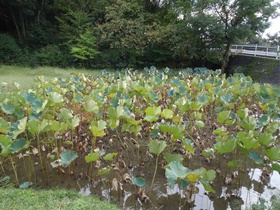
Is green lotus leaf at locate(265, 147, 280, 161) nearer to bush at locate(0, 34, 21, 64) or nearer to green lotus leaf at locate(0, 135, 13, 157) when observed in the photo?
green lotus leaf at locate(0, 135, 13, 157)

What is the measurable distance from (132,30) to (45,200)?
11958 mm

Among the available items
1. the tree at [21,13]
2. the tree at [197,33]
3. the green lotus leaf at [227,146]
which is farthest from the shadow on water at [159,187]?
the tree at [21,13]

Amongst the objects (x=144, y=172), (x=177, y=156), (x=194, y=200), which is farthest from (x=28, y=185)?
(x=194, y=200)

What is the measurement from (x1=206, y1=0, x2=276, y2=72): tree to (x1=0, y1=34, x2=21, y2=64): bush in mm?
9915

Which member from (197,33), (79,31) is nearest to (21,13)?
(79,31)

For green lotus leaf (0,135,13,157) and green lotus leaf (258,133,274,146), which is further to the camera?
green lotus leaf (258,133,274,146)

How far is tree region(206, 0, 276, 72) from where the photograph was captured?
1041 centimetres

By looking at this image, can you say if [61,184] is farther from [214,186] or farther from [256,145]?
[256,145]

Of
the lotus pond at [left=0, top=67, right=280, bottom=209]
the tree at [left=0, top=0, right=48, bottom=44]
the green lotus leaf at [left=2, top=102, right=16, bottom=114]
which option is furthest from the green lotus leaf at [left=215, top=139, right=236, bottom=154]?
the tree at [left=0, top=0, right=48, bottom=44]

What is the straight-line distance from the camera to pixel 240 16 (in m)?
10.6

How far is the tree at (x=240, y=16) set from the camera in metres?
10.4

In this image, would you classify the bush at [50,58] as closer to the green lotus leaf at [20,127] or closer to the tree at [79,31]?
the tree at [79,31]

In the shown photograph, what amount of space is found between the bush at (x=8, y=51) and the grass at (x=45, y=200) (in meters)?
12.4

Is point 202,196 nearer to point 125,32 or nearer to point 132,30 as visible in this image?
point 132,30
